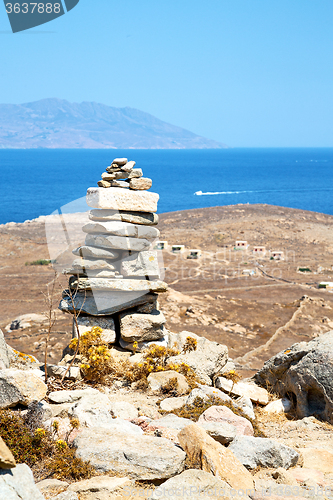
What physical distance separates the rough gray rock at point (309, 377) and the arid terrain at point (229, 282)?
19.5 feet

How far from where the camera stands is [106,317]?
37.9 ft

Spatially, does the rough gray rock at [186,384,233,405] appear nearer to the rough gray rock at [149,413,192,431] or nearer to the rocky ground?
the rocky ground

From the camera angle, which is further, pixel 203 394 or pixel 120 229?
pixel 120 229

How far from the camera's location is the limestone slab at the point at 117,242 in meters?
11.1

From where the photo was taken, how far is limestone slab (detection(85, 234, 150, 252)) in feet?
36.5

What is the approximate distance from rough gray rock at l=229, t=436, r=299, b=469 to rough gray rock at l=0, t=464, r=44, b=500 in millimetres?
3061

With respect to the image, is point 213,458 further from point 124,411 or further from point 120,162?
point 120,162

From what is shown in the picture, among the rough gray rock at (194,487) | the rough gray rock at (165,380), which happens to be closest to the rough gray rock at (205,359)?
the rough gray rock at (165,380)

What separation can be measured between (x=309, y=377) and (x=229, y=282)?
27.4 metres

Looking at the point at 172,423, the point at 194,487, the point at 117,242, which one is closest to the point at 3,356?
the point at 117,242

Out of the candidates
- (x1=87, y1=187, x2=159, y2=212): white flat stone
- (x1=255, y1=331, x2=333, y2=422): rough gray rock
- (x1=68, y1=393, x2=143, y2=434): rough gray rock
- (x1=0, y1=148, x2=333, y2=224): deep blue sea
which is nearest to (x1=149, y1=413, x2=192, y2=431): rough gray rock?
(x1=68, y1=393, x2=143, y2=434): rough gray rock

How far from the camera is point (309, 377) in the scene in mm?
9852

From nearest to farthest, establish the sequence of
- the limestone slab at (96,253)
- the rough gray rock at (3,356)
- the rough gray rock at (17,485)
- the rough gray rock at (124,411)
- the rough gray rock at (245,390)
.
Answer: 1. the rough gray rock at (17,485)
2. the rough gray rock at (124,411)
3. the rough gray rock at (3,356)
4. the rough gray rock at (245,390)
5. the limestone slab at (96,253)

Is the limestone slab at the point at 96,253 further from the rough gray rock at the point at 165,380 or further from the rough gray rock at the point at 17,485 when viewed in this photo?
the rough gray rock at the point at 17,485
